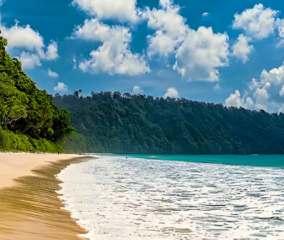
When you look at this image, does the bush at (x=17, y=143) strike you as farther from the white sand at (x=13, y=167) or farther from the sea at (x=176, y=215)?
the sea at (x=176, y=215)

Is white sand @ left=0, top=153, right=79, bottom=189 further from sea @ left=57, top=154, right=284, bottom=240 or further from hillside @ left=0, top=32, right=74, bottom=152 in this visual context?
hillside @ left=0, top=32, right=74, bottom=152

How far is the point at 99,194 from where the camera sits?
13.1 m

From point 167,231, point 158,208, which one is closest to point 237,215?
point 158,208

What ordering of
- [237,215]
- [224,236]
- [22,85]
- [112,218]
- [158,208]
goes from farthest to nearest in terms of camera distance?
[22,85] → [158,208] → [237,215] → [112,218] → [224,236]

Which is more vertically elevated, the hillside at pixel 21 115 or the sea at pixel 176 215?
the hillside at pixel 21 115

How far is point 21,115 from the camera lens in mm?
52094

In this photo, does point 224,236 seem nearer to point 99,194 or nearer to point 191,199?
point 191,199

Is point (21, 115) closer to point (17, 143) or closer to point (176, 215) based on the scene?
point (17, 143)

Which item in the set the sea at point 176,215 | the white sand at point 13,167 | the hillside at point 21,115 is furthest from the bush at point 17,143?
the sea at point 176,215

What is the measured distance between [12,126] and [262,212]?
57.4 meters

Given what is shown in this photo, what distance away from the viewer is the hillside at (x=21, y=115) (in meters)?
48.5

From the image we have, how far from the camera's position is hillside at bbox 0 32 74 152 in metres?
48.5

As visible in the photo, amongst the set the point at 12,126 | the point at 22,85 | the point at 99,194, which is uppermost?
the point at 22,85

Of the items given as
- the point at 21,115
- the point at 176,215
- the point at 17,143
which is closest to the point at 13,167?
the point at 176,215
